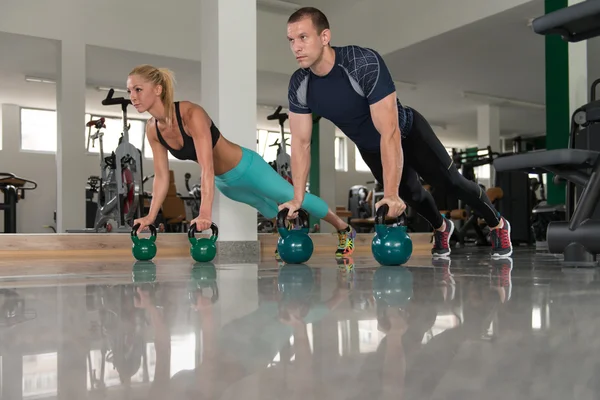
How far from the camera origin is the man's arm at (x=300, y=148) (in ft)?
8.35

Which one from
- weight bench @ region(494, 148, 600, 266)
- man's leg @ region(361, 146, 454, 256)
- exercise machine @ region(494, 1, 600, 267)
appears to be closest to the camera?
exercise machine @ region(494, 1, 600, 267)

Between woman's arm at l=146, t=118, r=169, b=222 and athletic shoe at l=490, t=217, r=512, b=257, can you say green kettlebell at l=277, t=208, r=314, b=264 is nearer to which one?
woman's arm at l=146, t=118, r=169, b=222

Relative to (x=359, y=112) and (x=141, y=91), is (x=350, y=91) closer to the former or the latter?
(x=359, y=112)

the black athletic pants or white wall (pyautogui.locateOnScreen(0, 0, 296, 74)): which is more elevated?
white wall (pyautogui.locateOnScreen(0, 0, 296, 74))

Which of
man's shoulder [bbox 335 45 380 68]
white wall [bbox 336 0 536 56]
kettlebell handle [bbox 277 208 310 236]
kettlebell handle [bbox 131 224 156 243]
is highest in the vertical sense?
white wall [bbox 336 0 536 56]

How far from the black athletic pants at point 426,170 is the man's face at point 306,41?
2.01ft

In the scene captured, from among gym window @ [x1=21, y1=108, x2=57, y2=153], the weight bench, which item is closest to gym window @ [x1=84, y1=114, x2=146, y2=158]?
gym window @ [x1=21, y1=108, x2=57, y2=153]

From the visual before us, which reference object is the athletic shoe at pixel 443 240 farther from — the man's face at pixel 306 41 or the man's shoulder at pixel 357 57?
the man's face at pixel 306 41

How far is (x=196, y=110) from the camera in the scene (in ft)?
10.0

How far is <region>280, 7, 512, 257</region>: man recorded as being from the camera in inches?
89.7

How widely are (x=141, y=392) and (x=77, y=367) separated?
0.12 meters

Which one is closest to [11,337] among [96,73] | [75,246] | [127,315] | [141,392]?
[127,315]

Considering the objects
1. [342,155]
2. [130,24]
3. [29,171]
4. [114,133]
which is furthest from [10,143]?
[342,155]

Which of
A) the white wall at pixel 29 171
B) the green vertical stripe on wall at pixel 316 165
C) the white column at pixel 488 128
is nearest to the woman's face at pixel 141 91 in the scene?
the green vertical stripe on wall at pixel 316 165
